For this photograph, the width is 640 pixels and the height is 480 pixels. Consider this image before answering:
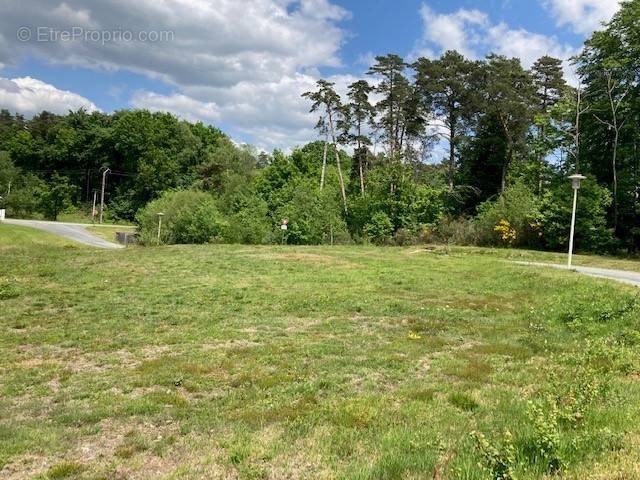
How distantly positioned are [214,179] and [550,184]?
46.4 m

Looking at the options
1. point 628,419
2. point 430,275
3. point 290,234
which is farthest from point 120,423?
point 290,234

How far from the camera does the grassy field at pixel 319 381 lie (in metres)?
4.14

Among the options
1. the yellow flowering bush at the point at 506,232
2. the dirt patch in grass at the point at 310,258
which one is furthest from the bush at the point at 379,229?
the dirt patch in grass at the point at 310,258

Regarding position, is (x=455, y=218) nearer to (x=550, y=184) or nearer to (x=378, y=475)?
(x=550, y=184)

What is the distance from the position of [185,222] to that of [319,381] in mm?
38058

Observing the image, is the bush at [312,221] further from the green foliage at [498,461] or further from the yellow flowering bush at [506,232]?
the green foliage at [498,461]

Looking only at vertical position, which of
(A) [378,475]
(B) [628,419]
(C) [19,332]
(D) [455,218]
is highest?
(D) [455,218]

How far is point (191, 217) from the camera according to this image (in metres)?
42.6

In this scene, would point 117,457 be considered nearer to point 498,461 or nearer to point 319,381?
point 319,381

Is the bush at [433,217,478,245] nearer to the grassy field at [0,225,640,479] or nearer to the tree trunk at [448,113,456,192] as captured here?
the tree trunk at [448,113,456,192]

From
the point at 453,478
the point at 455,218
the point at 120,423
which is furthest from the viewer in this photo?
the point at 455,218

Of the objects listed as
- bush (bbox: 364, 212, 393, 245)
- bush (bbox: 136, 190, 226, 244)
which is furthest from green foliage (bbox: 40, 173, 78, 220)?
bush (bbox: 364, 212, 393, 245)

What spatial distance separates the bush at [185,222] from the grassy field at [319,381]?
2601cm

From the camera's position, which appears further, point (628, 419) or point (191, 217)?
point (191, 217)
